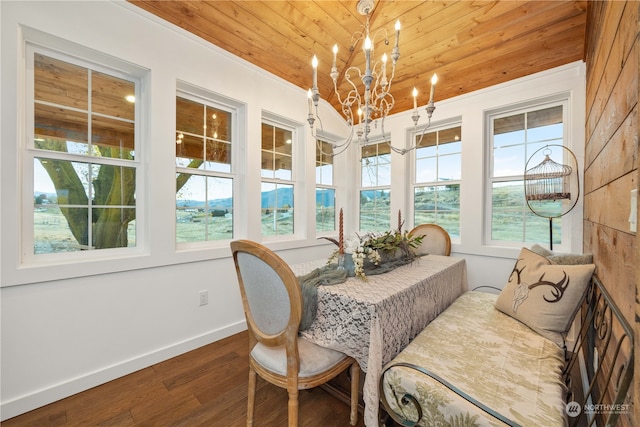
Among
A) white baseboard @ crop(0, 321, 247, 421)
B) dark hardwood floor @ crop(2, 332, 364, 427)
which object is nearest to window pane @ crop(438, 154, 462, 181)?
dark hardwood floor @ crop(2, 332, 364, 427)

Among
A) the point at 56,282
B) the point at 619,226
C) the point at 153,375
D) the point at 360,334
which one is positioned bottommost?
the point at 153,375

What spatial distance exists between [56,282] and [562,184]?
407cm

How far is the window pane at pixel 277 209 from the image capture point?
10.2ft

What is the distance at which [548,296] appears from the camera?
4.83ft

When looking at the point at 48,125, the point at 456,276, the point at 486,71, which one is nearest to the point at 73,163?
the point at 48,125

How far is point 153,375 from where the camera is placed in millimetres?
1898

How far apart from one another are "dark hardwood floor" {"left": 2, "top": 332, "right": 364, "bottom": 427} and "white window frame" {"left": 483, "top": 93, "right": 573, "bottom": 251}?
2.42 meters

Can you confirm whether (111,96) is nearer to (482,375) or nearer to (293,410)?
(293,410)

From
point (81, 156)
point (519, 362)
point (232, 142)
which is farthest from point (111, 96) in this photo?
point (519, 362)

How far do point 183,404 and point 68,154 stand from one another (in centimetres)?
190

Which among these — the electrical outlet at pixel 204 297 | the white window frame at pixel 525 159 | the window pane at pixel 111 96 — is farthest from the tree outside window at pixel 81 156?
the white window frame at pixel 525 159

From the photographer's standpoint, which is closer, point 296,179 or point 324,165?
point 296,179

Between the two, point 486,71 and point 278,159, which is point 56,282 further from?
point 486,71

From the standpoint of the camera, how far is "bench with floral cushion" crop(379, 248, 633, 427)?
0.91 m
